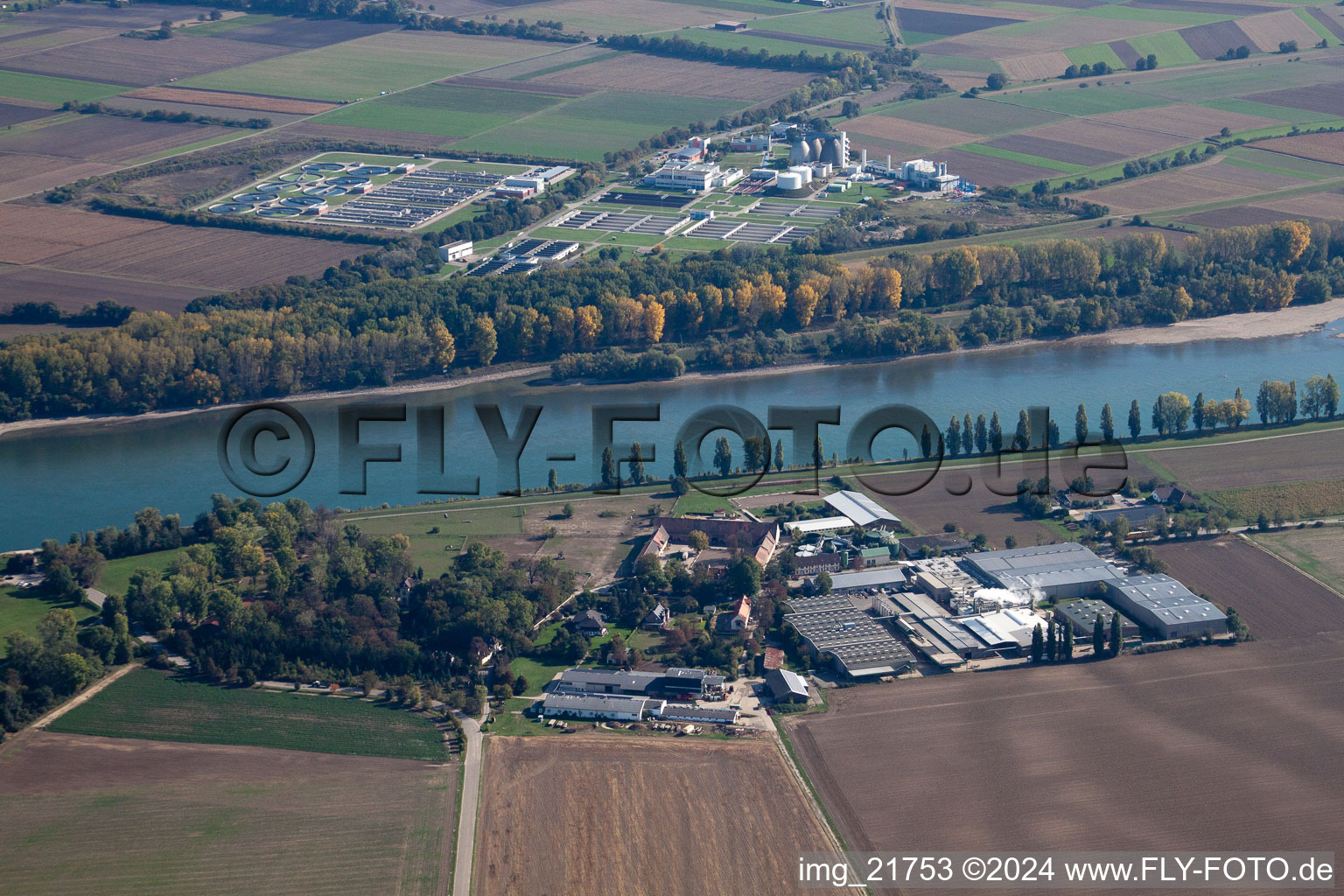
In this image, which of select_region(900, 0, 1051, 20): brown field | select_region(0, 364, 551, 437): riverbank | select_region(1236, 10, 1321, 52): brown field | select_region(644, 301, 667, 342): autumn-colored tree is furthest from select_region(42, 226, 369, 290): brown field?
select_region(1236, 10, 1321, 52): brown field

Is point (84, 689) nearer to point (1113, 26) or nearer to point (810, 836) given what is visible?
point (810, 836)

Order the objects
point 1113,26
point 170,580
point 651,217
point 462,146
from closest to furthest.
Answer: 1. point 170,580
2. point 651,217
3. point 462,146
4. point 1113,26

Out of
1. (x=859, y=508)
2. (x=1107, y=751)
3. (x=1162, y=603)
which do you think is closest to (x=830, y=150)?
(x=859, y=508)

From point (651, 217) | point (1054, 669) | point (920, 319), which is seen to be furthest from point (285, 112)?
point (1054, 669)

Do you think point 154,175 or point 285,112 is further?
point 285,112

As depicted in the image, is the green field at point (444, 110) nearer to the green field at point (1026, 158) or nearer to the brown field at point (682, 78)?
the brown field at point (682, 78)

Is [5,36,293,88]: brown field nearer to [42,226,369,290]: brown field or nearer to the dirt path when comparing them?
[42,226,369,290]: brown field
